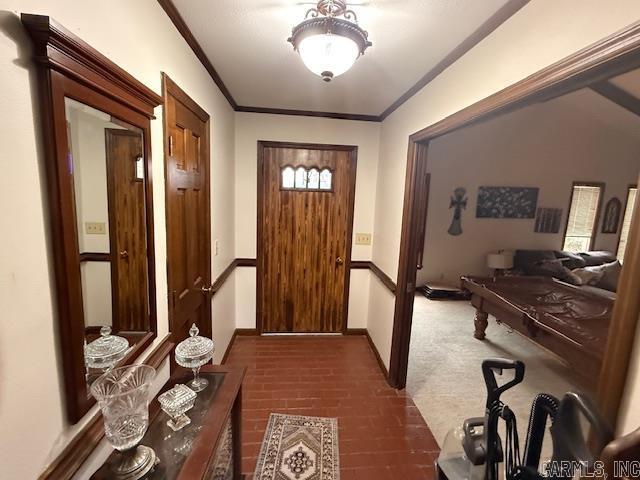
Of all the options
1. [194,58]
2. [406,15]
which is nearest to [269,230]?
[194,58]

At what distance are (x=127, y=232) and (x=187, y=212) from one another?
2.28 feet

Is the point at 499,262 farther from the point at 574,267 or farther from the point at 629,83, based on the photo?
the point at 629,83

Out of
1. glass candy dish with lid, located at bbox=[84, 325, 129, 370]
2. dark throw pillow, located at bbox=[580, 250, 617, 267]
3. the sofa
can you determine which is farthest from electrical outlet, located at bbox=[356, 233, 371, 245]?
dark throw pillow, located at bbox=[580, 250, 617, 267]

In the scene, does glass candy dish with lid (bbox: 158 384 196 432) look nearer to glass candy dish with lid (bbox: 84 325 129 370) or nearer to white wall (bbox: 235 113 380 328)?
glass candy dish with lid (bbox: 84 325 129 370)

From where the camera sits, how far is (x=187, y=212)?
189 cm

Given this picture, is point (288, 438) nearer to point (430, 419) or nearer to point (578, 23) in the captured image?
point (430, 419)

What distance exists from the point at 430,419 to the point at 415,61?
2534 mm

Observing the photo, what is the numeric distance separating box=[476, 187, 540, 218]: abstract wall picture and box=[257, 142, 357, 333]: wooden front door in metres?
3.16

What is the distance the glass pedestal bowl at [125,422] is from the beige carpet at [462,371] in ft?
6.33

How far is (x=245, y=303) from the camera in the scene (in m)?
3.50

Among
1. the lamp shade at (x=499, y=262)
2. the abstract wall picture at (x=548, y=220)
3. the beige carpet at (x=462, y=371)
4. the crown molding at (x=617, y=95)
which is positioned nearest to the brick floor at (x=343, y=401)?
the beige carpet at (x=462, y=371)

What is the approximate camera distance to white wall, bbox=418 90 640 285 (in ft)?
16.7

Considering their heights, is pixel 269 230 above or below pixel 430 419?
above

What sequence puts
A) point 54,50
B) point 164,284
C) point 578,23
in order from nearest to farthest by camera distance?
point 54,50 → point 578,23 → point 164,284
